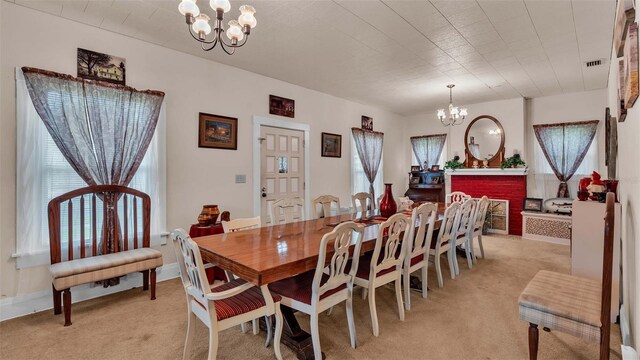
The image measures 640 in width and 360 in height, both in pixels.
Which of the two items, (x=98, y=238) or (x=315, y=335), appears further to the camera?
(x=98, y=238)

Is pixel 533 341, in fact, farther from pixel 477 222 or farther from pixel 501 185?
pixel 501 185

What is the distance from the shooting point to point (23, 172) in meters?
2.65

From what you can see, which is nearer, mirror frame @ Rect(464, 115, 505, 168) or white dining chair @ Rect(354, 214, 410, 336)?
white dining chair @ Rect(354, 214, 410, 336)

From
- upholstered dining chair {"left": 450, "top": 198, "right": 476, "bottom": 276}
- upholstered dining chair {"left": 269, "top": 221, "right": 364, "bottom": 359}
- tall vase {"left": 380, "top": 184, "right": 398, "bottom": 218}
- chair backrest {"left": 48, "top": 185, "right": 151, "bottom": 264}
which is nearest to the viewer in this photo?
upholstered dining chair {"left": 269, "top": 221, "right": 364, "bottom": 359}

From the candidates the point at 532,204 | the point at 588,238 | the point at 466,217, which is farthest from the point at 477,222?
the point at 532,204

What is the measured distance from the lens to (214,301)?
71.2 inches

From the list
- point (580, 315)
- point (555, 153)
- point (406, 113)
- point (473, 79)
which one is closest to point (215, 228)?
point (580, 315)

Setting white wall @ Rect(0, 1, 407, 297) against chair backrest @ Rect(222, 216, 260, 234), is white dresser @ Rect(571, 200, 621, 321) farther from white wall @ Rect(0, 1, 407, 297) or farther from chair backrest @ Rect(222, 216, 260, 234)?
white wall @ Rect(0, 1, 407, 297)

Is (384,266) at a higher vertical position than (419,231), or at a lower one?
lower

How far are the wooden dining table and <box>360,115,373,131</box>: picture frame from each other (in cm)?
390

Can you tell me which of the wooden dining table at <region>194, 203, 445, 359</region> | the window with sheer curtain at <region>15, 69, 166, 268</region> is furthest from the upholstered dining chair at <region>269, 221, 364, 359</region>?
the window with sheer curtain at <region>15, 69, 166, 268</region>

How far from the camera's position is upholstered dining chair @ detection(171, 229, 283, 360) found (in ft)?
5.43

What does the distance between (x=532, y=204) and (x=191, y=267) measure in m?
6.19

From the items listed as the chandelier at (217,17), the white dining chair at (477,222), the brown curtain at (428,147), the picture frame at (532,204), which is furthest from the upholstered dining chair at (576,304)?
the brown curtain at (428,147)
